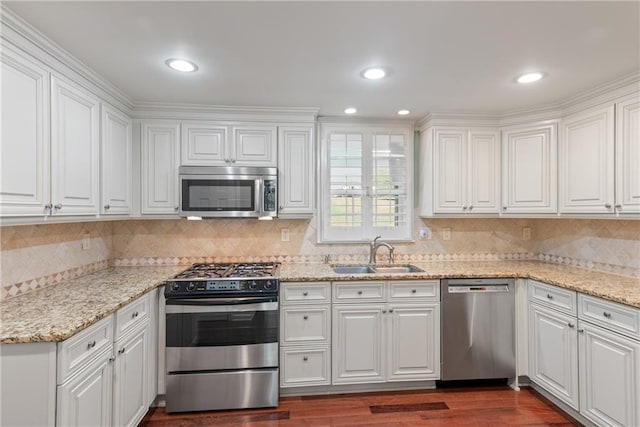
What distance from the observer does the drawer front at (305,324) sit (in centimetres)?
258

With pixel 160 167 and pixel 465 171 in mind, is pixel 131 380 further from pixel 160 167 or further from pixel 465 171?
pixel 465 171

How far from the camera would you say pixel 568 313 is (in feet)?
7.39

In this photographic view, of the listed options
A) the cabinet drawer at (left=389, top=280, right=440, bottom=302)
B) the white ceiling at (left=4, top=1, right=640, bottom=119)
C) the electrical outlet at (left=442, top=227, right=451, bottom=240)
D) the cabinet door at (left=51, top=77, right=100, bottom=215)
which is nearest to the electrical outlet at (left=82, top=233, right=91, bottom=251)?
the cabinet door at (left=51, top=77, right=100, bottom=215)

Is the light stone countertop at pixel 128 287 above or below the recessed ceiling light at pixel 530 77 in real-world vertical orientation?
below

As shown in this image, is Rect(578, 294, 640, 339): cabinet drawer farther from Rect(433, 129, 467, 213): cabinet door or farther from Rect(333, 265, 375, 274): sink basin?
Rect(333, 265, 375, 274): sink basin

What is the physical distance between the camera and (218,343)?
2.42m

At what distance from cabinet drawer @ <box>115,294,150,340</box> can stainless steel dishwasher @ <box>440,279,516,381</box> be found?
2.23 metres

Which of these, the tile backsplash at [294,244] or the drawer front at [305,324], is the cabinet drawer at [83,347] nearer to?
the tile backsplash at [294,244]

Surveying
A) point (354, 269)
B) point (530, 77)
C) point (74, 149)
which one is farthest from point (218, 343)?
point (530, 77)

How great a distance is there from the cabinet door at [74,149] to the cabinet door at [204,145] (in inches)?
26.8

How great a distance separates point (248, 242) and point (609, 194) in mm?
2892

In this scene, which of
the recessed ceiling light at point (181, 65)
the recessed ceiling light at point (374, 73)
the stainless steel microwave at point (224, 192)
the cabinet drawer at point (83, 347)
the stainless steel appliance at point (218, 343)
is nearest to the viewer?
the cabinet drawer at point (83, 347)

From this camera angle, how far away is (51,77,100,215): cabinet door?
182cm

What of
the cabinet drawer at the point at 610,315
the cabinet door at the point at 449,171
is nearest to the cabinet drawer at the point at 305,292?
the cabinet door at the point at 449,171
